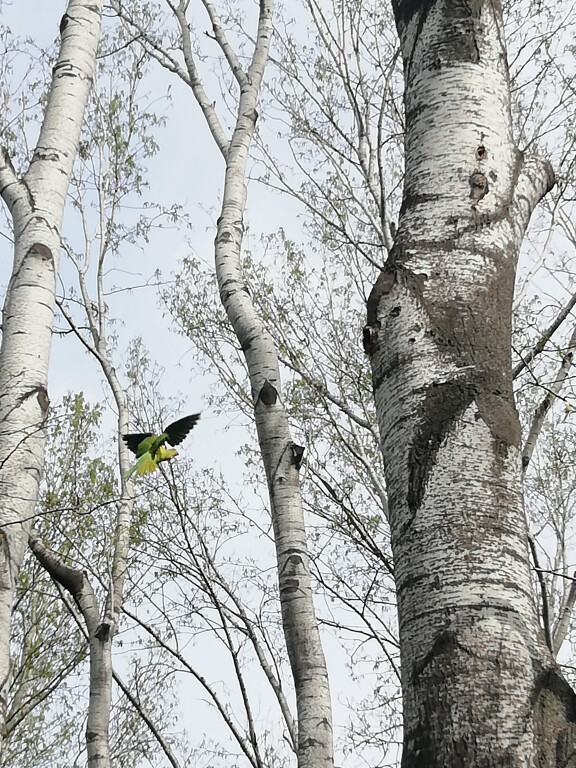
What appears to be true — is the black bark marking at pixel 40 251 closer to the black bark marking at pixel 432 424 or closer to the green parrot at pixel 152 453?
the green parrot at pixel 152 453

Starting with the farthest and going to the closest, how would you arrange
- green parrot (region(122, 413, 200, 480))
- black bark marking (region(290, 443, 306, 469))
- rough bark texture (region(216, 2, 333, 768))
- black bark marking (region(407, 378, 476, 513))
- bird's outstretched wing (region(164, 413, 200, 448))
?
black bark marking (region(290, 443, 306, 469)) → rough bark texture (region(216, 2, 333, 768)) → bird's outstretched wing (region(164, 413, 200, 448)) → green parrot (region(122, 413, 200, 480)) → black bark marking (region(407, 378, 476, 513))

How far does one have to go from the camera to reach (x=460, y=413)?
1.05 metres

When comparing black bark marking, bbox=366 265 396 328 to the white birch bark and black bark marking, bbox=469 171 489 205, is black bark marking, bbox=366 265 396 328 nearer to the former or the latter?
black bark marking, bbox=469 171 489 205

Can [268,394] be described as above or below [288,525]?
above

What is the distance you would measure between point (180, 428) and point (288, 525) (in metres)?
0.74

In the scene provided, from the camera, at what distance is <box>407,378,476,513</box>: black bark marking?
3.35 feet

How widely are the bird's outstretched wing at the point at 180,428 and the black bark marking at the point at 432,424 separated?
59.6 inches

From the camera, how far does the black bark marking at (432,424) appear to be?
102cm

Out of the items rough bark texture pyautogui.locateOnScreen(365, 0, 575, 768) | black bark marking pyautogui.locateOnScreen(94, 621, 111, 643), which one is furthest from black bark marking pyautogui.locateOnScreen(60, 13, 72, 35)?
black bark marking pyautogui.locateOnScreen(94, 621, 111, 643)

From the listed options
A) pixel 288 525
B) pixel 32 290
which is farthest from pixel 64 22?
pixel 288 525

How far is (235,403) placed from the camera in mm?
9000

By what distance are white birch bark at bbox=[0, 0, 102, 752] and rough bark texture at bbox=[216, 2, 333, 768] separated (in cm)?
107

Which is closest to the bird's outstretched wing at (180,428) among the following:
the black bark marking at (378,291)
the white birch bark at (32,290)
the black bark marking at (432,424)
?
the white birch bark at (32,290)

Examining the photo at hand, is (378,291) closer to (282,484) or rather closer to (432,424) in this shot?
(432,424)
